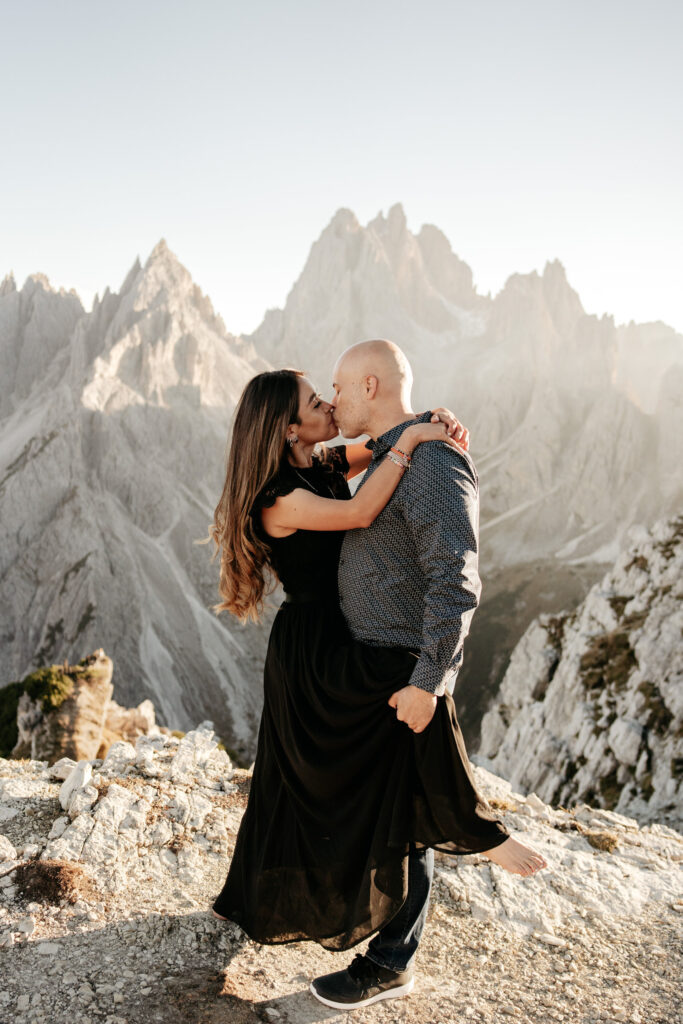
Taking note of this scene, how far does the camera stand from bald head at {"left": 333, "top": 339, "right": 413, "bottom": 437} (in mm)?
4023

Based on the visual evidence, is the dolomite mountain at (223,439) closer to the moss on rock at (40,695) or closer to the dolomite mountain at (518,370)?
the dolomite mountain at (518,370)


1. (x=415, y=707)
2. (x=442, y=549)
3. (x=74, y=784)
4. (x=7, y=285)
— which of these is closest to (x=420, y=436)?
(x=442, y=549)

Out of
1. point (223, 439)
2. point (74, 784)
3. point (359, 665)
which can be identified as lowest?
point (74, 784)

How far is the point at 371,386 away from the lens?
4.05 metres

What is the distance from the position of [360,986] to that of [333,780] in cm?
128

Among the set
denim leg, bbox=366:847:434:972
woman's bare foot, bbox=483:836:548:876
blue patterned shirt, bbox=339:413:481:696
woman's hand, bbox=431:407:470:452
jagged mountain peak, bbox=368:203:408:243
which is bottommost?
denim leg, bbox=366:847:434:972

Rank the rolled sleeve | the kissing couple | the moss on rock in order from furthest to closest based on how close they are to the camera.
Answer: the moss on rock < the kissing couple < the rolled sleeve

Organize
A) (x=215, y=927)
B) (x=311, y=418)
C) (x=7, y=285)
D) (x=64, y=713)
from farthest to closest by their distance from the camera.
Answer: (x=7, y=285) < (x=64, y=713) < (x=215, y=927) < (x=311, y=418)


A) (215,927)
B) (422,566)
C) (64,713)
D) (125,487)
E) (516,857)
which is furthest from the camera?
(125,487)

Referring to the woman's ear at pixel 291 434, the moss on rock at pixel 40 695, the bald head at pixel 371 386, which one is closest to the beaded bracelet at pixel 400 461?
the bald head at pixel 371 386

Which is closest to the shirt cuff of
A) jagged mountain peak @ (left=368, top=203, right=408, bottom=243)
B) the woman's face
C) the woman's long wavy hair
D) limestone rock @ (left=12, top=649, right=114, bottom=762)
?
the woman's long wavy hair

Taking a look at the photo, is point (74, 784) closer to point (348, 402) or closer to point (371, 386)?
point (348, 402)

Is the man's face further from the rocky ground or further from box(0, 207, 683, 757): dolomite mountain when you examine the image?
box(0, 207, 683, 757): dolomite mountain

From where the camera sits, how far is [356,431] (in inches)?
162
